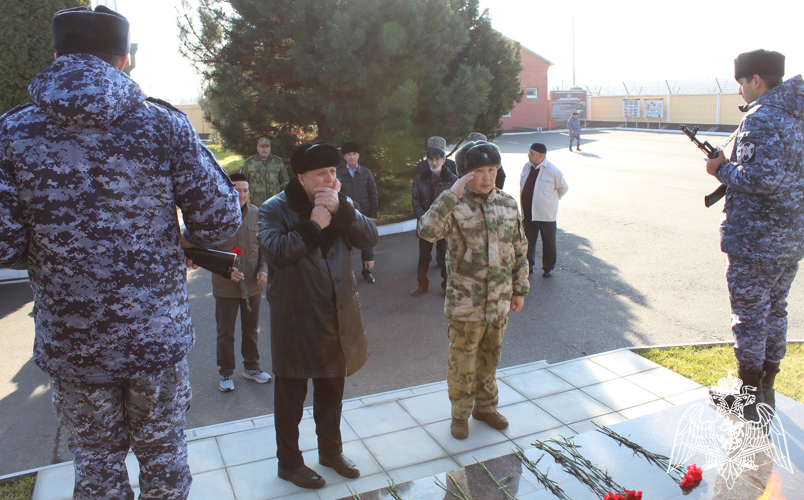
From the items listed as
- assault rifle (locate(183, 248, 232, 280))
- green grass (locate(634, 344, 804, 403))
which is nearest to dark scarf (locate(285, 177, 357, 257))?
assault rifle (locate(183, 248, 232, 280))

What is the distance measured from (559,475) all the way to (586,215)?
31.0ft

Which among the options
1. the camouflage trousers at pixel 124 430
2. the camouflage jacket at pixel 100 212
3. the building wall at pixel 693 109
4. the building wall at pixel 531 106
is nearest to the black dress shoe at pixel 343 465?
the camouflage trousers at pixel 124 430

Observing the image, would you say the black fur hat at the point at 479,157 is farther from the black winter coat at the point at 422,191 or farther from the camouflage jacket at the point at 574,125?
the camouflage jacket at the point at 574,125

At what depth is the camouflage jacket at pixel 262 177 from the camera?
821 centimetres

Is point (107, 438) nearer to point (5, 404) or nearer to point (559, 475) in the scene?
point (559, 475)

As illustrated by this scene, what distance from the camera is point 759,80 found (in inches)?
144

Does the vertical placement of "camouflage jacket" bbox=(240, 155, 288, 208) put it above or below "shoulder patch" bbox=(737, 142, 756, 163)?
below

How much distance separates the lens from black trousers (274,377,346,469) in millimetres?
3170

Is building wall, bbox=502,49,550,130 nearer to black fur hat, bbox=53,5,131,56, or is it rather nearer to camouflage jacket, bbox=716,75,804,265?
camouflage jacket, bbox=716,75,804,265

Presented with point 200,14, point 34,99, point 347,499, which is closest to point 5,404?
point 347,499

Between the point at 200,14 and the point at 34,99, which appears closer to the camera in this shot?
the point at 34,99

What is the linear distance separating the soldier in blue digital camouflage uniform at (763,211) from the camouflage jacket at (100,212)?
129 inches

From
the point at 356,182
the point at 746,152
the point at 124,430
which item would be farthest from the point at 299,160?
the point at 356,182

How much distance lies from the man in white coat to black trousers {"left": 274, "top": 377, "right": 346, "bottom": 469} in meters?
5.03
